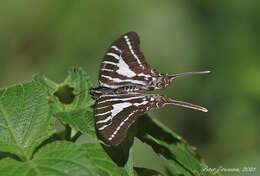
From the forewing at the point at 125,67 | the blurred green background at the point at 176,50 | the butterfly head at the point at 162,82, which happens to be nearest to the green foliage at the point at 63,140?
the forewing at the point at 125,67

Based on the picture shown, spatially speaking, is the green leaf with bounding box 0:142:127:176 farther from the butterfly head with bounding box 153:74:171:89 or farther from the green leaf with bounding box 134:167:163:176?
the butterfly head with bounding box 153:74:171:89

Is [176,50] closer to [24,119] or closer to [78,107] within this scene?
[78,107]

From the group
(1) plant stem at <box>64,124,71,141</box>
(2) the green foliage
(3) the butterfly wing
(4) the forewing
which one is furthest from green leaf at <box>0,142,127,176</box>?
(4) the forewing

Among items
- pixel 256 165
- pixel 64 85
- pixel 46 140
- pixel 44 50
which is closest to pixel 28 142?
pixel 46 140

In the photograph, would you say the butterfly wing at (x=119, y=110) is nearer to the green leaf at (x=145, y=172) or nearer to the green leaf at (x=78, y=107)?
the green leaf at (x=78, y=107)

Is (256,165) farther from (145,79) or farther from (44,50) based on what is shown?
(44,50)

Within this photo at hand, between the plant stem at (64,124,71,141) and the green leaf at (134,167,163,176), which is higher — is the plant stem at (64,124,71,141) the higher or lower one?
the higher one
